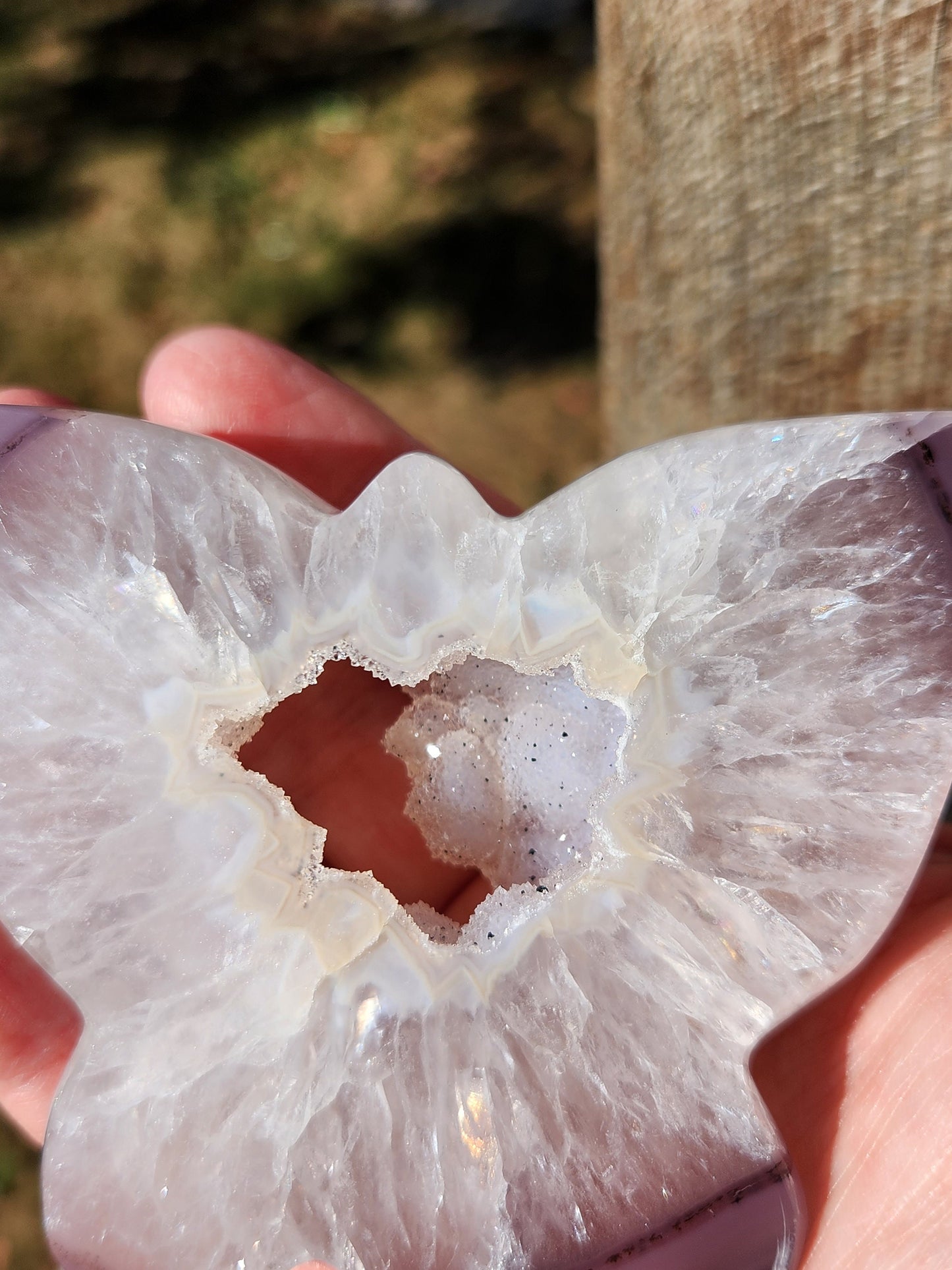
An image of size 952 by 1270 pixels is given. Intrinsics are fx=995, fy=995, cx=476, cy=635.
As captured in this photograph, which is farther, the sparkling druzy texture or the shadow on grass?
the shadow on grass

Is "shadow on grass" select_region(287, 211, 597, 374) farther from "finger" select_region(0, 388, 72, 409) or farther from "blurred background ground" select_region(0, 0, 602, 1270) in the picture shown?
"finger" select_region(0, 388, 72, 409)

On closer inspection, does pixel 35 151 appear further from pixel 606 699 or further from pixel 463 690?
pixel 606 699

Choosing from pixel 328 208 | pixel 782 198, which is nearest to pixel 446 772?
pixel 782 198

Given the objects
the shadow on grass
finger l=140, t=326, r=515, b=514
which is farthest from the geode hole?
the shadow on grass

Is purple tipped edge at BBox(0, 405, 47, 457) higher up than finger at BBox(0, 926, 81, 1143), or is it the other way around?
purple tipped edge at BBox(0, 405, 47, 457)

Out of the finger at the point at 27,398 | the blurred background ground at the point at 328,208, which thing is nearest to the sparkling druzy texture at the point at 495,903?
the finger at the point at 27,398

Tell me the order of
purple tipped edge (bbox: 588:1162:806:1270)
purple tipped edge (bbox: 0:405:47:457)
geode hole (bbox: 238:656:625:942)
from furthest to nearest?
geode hole (bbox: 238:656:625:942), purple tipped edge (bbox: 0:405:47:457), purple tipped edge (bbox: 588:1162:806:1270)

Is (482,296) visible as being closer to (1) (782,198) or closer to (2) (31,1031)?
(1) (782,198)
